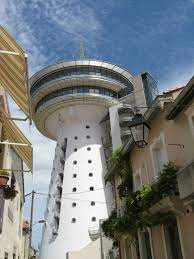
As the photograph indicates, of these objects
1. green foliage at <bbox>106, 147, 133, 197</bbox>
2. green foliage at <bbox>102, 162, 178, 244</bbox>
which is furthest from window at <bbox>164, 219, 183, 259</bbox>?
green foliage at <bbox>106, 147, 133, 197</bbox>

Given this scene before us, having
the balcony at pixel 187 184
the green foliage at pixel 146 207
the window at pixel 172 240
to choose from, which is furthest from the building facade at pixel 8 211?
the window at pixel 172 240

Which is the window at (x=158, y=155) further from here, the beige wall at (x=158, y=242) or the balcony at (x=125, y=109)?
the balcony at (x=125, y=109)

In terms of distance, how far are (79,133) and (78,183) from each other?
892 cm

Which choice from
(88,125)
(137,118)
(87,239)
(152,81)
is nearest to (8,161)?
(137,118)

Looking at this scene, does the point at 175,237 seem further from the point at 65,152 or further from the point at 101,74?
the point at 101,74

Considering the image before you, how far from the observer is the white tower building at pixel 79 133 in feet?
160

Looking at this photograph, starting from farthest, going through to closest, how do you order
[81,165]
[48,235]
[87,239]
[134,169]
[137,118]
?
[81,165], [48,235], [87,239], [134,169], [137,118]

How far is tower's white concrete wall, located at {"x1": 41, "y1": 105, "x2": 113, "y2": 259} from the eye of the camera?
158 feet

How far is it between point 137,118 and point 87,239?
37.5 metres

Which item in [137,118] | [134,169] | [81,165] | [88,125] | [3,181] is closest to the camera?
[3,181]

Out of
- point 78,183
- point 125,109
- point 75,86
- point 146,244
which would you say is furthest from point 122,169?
point 75,86

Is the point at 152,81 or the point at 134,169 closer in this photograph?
the point at 134,169

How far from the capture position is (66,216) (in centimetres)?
4969

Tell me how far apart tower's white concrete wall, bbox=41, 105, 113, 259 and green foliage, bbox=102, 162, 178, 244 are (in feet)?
107
